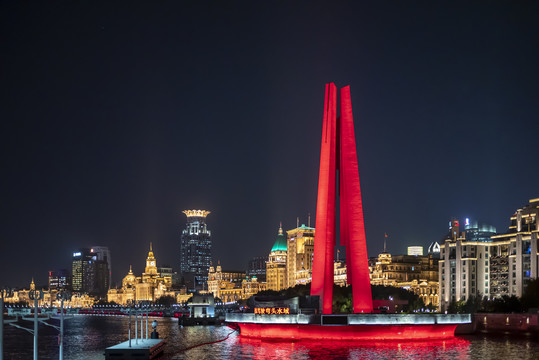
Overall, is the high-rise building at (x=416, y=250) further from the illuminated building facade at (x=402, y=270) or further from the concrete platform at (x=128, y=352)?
the concrete platform at (x=128, y=352)

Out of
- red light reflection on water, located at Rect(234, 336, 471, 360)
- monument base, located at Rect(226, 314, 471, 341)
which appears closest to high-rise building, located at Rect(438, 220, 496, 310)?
monument base, located at Rect(226, 314, 471, 341)

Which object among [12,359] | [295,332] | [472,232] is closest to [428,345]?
[295,332]

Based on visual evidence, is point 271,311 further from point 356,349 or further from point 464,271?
point 464,271

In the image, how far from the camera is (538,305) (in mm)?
81312

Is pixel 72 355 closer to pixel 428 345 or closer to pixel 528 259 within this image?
pixel 428 345

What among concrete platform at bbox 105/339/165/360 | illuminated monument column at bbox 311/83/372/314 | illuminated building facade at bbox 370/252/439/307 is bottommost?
illuminated building facade at bbox 370/252/439/307

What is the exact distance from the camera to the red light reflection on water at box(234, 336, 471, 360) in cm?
4678

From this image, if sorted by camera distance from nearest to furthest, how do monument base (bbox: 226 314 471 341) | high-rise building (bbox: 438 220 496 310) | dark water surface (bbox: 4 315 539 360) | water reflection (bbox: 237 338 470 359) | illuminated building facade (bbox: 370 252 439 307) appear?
water reflection (bbox: 237 338 470 359)
dark water surface (bbox: 4 315 539 360)
monument base (bbox: 226 314 471 341)
high-rise building (bbox: 438 220 496 310)
illuminated building facade (bbox: 370 252 439 307)

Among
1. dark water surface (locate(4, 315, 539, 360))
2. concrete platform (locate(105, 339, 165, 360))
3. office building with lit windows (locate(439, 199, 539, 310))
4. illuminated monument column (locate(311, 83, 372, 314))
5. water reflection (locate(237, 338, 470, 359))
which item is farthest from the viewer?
office building with lit windows (locate(439, 199, 539, 310))

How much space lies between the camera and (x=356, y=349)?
51.4 metres

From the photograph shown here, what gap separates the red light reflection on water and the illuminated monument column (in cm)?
436

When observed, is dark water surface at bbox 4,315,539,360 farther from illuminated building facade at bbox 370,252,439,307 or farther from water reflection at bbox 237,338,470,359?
illuminated building facade at bbox 370,252,439,307

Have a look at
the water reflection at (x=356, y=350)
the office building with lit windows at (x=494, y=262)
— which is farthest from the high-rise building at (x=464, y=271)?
the water reflection at (x=356, y=350)

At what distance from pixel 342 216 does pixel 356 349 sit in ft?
46.2
